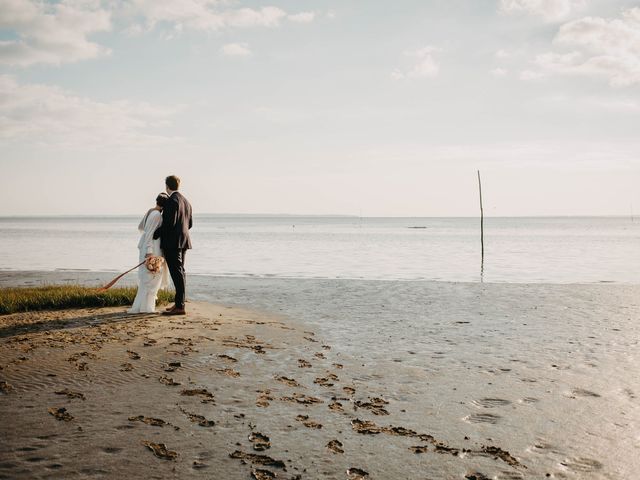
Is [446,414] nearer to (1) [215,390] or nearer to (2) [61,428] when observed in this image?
(1) [215,390]

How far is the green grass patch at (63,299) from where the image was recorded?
10656mm

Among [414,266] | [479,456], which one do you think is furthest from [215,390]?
[414,266]

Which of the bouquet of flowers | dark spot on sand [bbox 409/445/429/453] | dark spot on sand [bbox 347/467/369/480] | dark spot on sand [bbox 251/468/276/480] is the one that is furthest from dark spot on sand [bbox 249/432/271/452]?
the bouquet of flowers

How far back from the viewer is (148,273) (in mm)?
A: 10156

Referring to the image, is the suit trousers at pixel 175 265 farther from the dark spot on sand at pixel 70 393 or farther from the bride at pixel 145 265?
the dark spot on sand at pixel 70 393

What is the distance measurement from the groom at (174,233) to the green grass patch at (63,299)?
1.63 metres

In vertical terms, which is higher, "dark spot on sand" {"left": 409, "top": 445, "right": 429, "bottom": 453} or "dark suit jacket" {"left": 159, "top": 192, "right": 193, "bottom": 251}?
"dark suit jacket" {"left": 159, "top": 192, "right": 193, "bottom": 251}

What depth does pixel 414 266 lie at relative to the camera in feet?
86.6

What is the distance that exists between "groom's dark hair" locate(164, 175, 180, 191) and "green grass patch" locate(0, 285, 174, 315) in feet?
9.31

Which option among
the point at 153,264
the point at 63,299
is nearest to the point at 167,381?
the point at 153,264

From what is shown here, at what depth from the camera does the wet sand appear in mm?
4172

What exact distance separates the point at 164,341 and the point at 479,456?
540cm

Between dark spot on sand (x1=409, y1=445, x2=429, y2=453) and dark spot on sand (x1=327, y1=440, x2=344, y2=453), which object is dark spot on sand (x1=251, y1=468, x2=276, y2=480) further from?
dark spot on sand (x1=409, y1=445, x2=429, y2=453)

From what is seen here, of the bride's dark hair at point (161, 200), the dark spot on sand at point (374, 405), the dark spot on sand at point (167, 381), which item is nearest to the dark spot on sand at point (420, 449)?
the dark spot on sand at point (374, 405)
